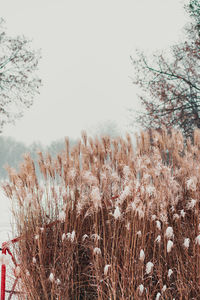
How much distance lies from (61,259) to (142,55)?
9170 millimetres

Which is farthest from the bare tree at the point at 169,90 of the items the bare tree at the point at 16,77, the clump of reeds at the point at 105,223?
the clump of reeds at the point at 105,223

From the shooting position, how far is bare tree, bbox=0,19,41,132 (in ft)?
41.3

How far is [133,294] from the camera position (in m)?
2.21

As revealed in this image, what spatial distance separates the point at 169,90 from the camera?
1016 cm

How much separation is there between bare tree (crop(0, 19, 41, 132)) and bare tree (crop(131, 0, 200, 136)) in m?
4.49

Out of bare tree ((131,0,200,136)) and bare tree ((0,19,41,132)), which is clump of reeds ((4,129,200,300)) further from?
bare tree ((0,19,41,132))

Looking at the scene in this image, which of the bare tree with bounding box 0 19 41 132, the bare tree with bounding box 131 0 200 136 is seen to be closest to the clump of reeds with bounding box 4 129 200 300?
the bare tree with bounding box 131 0 200 136

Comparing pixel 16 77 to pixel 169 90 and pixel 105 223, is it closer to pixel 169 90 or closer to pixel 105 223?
pixel 169 90

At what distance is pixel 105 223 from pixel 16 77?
1117cm

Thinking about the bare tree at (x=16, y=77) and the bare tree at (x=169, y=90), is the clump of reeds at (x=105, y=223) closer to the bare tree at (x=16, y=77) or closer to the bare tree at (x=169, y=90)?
the bare tree at (x=169, y=90)

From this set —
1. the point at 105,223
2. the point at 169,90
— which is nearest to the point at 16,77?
the point at 169,90

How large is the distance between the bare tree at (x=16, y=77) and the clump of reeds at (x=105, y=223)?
413 inches

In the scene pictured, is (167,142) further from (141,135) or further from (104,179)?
(104,179)

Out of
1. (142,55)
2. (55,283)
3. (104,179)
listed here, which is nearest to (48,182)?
(104,179)
